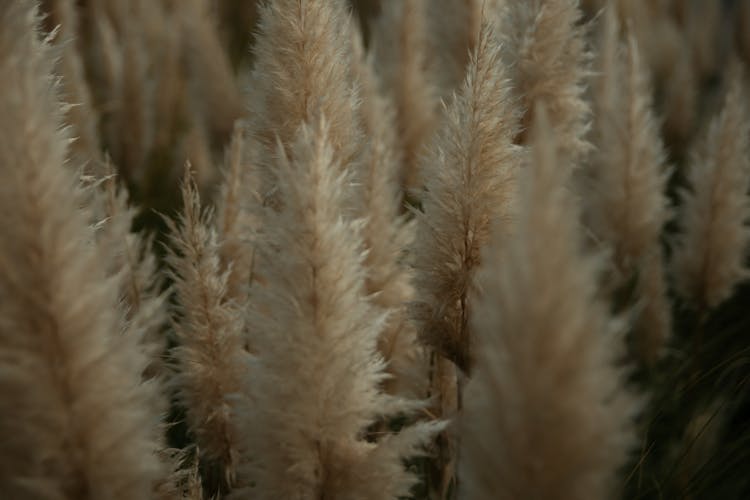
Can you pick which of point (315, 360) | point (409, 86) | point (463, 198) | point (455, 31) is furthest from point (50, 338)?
point (409, 86)

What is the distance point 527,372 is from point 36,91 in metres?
0.83

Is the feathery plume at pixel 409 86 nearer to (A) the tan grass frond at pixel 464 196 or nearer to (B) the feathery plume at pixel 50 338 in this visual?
(A) the tan grass frond at pixel 464 196

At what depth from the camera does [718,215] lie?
8.71 ft

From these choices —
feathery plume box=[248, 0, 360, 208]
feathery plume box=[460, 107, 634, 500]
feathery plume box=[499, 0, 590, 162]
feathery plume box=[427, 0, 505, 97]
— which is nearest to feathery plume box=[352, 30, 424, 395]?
feathery plume box=[248, 0, 360, 208]

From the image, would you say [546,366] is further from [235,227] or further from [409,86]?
[409,86]

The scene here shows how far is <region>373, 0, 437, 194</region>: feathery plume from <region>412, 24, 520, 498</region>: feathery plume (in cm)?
139

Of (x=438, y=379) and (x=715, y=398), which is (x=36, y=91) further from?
(x=715, y=398)

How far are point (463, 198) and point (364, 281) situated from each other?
0.46 meters

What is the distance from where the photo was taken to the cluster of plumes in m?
1.11

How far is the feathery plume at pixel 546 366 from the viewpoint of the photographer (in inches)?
40.7

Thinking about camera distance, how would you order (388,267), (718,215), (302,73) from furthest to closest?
(718,215)
(388,267)
(302,73)

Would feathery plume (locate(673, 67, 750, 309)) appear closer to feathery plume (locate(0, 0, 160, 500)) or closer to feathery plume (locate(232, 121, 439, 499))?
feathery plume (locate(232, 121, 439, 499))

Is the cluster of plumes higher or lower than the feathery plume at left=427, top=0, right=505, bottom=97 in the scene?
lower

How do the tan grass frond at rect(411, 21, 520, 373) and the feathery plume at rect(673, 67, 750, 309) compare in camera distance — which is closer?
the tan grass frond at rect(411, 21, 520, 373)
